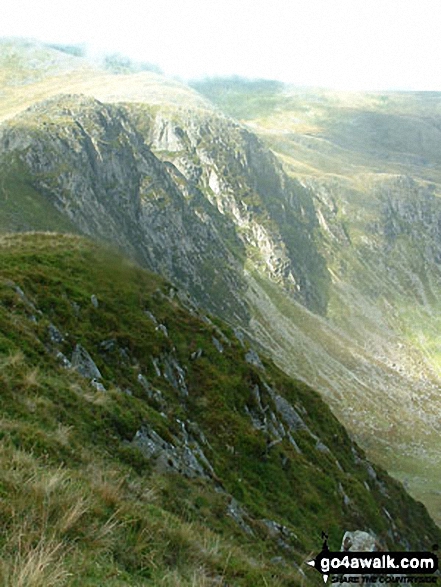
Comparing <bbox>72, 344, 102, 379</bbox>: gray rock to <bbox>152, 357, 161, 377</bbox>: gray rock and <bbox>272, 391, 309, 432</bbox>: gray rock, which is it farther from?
<bbox>272, 391, 309, 432</bbox>: gray rock

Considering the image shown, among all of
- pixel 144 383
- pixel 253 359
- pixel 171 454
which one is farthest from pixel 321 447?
pixel 171 454

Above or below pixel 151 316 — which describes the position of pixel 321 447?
below

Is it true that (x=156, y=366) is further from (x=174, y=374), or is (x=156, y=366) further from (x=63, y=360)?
(x=63, y=360)

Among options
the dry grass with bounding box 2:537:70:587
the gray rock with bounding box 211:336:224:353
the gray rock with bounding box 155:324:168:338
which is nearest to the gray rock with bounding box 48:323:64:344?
the gray rock with bounding box 155:324:168:338

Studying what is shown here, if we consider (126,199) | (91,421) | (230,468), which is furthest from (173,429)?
(126,199)

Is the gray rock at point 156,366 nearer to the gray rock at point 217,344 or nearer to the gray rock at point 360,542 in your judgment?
the gray rock at point 217,344

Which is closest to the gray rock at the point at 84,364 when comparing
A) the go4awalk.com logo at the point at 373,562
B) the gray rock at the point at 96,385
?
the gray rock at the point at 96,385
